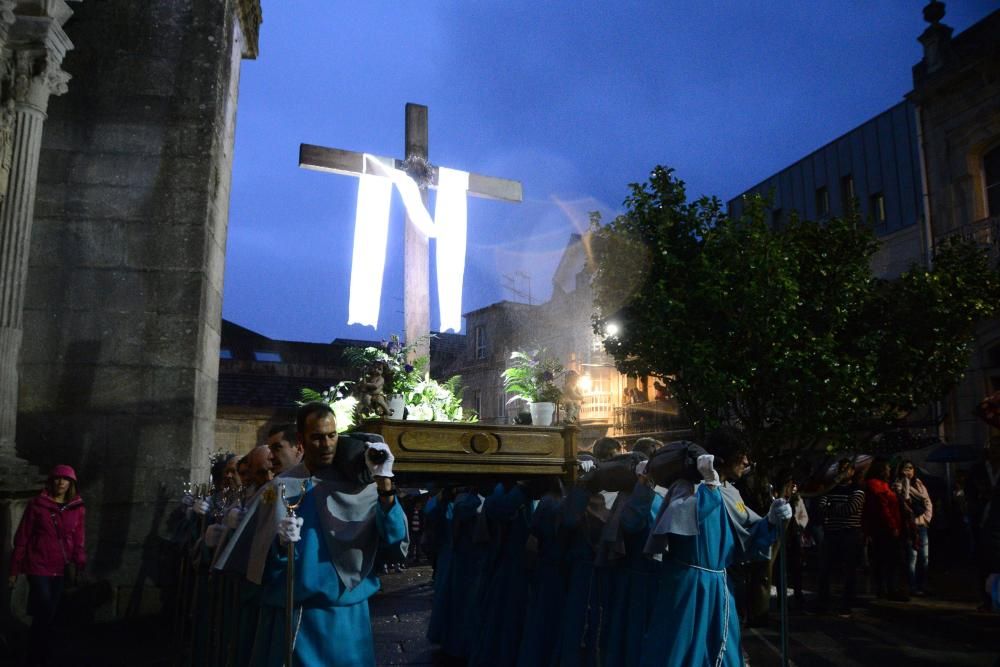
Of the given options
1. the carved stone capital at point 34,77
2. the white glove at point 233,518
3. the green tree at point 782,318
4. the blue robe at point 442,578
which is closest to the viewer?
the white glove at point 233,518

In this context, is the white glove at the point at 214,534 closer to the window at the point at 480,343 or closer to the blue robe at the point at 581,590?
the blue robe at the point at 581,590

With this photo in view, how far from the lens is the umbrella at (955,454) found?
15.9 meters

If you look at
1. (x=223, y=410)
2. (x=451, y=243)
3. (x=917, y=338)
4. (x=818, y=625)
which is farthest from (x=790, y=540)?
(x=223, y=410)

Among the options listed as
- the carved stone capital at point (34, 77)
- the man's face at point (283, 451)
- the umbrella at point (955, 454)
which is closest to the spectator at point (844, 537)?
the umbrella at point (955, 454)

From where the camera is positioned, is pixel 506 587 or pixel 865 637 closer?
pixel 506 587

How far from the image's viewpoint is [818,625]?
31.5ft

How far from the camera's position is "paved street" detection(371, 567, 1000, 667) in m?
7.79

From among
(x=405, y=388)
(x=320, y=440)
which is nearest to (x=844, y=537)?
(x=405, y=388)

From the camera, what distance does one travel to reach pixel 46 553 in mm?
7000

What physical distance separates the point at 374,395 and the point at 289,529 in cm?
197

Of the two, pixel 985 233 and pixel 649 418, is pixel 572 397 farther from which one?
pixel 649 418

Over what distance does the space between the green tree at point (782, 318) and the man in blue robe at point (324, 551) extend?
9493mm

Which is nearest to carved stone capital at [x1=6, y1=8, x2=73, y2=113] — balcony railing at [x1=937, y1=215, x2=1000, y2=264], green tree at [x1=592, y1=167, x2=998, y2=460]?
green tree at [x1=592, y1=167, x2=998, y2=460]

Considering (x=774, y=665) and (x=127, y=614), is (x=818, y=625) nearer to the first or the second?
(x=774, y=665)
